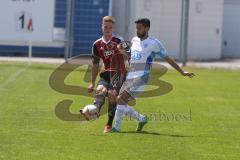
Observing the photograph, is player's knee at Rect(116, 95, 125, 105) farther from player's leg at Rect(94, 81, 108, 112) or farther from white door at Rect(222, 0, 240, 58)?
white door at Rect(222, 0, 240, 58)

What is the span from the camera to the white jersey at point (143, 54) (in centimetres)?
1242

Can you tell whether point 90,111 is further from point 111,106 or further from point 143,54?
point 143,54

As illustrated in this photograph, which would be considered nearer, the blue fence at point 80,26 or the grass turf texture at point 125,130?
the grass turf texture at point 125,130

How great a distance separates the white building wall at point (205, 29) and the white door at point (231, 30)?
3.82 meters

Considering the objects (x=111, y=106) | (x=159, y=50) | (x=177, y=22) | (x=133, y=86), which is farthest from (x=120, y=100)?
(x=177, y=22)

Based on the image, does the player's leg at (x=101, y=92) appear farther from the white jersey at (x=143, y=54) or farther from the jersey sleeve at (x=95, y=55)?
the white jersey at (x=143, y=54)

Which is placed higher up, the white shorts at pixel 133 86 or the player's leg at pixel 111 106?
the white shorts at pixel 133 86

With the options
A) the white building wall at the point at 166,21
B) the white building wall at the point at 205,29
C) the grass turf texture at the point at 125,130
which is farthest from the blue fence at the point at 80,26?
the grass turf texture at the point at 125,130

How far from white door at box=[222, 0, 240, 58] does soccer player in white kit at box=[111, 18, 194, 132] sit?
35651 mm

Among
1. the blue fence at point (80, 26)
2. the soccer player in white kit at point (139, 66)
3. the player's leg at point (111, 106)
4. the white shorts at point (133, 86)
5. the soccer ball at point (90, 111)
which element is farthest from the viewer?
the blue fence at point (80, 26)

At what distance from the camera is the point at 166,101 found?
18.6m

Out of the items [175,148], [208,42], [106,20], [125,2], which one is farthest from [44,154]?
[208,42]

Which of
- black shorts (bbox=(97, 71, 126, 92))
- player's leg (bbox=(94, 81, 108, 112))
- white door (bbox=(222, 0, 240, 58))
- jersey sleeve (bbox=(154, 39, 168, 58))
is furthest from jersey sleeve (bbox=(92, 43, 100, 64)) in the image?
white door (bbox=(222, 0, 240, 58))

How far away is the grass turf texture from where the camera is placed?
10.5m
